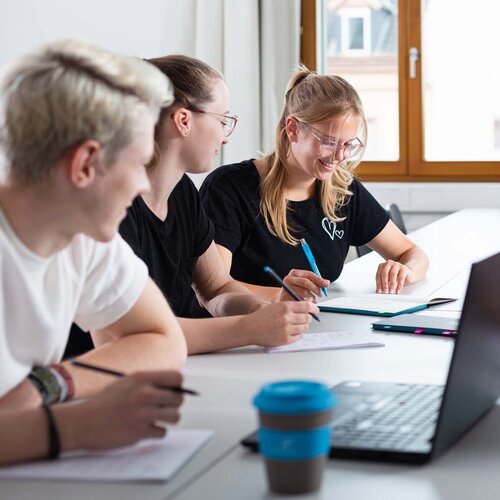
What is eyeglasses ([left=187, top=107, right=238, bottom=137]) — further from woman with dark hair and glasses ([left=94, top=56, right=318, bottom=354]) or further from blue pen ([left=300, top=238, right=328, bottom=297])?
blue pen ([left=300, top=238, right=328, bottom=297])

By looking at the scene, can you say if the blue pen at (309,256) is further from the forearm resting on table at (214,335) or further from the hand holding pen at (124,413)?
the hand holding pen at (124,413)

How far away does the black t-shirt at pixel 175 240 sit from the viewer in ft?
6.70

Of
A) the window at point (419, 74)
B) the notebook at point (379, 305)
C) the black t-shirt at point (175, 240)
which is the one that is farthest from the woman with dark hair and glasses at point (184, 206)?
the window at point (419, 74)

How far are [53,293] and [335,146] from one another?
4.56 ft

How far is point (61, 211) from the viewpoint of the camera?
122cm

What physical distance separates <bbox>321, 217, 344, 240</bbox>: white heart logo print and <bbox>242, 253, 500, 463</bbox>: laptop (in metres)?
1.40

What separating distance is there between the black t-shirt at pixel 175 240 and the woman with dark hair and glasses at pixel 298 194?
28 cm

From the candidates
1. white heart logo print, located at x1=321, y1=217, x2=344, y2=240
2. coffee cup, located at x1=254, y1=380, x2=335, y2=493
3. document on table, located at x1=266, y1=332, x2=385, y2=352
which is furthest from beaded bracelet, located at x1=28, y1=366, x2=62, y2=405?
white heart logo print, located at x1=321, y1=217, x2=344, y2=240

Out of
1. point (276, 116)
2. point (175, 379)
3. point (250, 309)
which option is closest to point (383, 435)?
point (175, 379)

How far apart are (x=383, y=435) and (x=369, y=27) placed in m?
3.81

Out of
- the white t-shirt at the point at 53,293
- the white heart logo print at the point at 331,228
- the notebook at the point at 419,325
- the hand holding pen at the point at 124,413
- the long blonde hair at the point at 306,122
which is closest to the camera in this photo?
the hand holding pen at the point at 124,413

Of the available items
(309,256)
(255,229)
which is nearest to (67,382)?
(309,256)

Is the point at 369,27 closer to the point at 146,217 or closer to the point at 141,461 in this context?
the point at 146,217

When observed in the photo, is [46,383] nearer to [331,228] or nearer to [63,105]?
[63,105]
